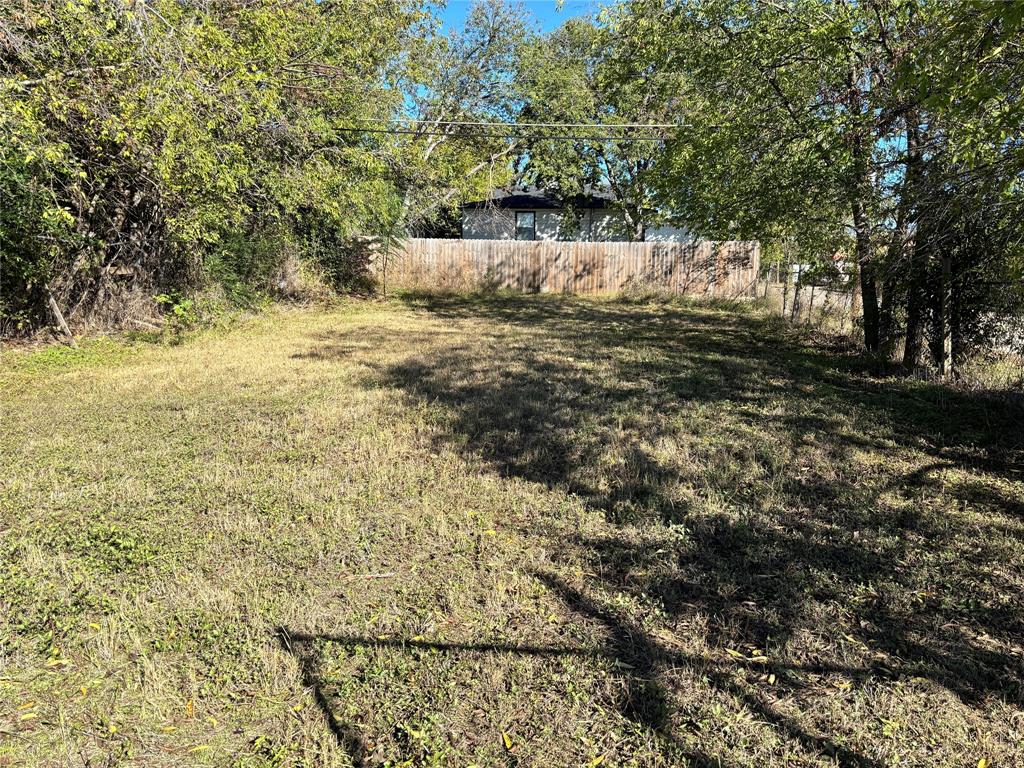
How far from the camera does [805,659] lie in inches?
Answer: 93.1

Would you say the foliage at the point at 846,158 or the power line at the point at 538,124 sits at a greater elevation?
the power line at the point at 538,124

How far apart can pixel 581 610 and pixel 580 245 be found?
17.6m

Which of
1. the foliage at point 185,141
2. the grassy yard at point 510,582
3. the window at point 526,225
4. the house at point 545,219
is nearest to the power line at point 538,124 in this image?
the foliage at point 185,141

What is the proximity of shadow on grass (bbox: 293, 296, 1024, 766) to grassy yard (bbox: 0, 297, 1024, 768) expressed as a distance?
0.02 m

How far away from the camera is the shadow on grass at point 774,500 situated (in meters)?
2.41

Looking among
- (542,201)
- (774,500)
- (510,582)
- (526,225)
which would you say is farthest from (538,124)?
(510,582)

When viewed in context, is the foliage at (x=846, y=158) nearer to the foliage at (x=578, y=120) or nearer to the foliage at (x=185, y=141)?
the foliage at (x=185, y=141)

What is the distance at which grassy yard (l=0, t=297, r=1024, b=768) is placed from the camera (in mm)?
2043

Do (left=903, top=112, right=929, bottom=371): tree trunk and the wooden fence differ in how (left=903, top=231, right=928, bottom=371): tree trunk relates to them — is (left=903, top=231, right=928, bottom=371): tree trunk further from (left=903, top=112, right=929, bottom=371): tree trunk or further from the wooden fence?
the wooden fence

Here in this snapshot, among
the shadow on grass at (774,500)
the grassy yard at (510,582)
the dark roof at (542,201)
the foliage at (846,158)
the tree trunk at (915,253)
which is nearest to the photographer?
the grassy yard at (510,582)

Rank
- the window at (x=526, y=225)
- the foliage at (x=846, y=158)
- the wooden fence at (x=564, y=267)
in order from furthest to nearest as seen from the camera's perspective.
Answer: the window at (x=526, y=225) < the wooden fence at (x=564, y=267) < the foliage at (x=846, y=158)

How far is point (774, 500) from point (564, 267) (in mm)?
16336

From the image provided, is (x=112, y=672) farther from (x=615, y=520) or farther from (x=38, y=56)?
(x=38, y=56)

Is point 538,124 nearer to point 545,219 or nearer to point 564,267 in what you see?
point 564,267
